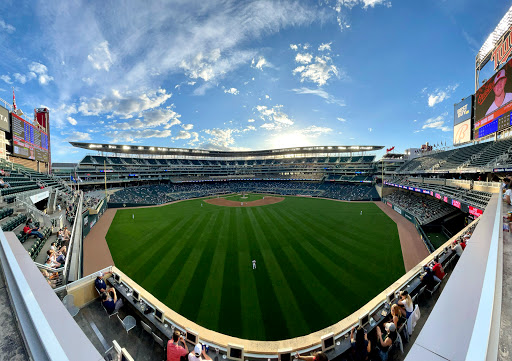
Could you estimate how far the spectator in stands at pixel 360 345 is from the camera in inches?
177

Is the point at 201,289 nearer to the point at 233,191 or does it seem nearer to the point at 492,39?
the point at 492,39

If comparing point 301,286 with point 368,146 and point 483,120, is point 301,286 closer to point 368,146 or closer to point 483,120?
point 483,120

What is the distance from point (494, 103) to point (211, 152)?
233ft

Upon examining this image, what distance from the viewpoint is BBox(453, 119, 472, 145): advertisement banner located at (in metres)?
28.1

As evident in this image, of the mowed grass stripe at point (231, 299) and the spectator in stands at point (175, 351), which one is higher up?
the spectator in stands at point (175, 351)

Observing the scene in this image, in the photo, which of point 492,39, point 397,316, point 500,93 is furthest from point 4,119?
point 492,39

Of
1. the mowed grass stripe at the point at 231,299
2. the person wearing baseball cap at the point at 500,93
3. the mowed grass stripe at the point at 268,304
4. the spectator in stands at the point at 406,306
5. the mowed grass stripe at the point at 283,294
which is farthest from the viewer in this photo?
the person wearing baseball cap at the point at 500,93

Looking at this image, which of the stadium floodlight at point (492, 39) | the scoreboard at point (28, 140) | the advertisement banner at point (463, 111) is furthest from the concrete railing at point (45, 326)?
the advertisement banner at point (463, 111)

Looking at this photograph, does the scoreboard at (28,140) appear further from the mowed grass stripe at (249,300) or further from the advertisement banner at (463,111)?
the advertisement banner at (463,111)

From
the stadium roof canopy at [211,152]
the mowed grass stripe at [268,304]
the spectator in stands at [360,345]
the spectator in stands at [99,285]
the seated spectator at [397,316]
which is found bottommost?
the mowed grass stripe at [268,304]

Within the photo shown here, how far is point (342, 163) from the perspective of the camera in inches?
2709

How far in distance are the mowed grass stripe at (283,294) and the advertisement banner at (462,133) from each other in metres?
33.2

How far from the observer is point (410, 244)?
1844 centimetres

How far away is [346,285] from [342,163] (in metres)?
63.2
